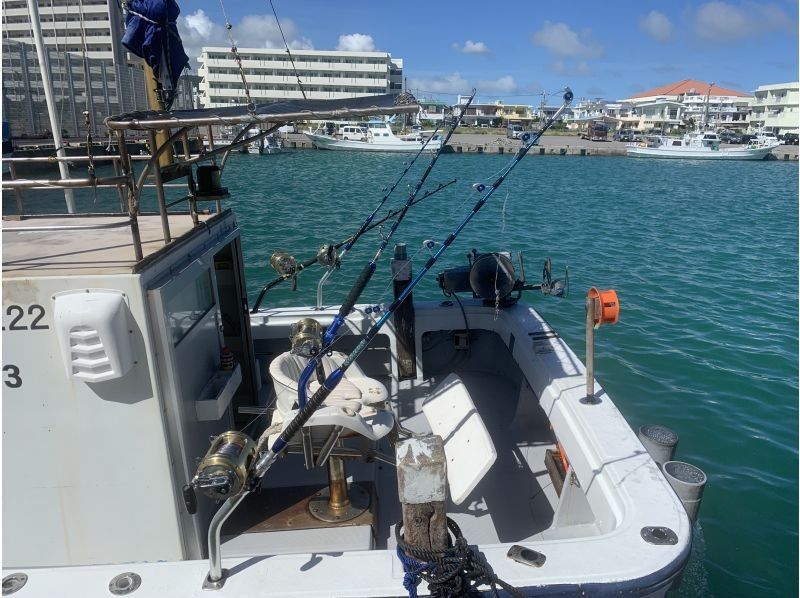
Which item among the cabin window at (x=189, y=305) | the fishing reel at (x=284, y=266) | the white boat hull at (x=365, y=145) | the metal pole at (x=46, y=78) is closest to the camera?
the cabin window at (x=189, y=305)

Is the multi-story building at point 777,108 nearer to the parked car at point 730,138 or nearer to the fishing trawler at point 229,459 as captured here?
the parked car at point 730,138

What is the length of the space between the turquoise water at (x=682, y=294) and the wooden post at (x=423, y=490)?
2455 mm

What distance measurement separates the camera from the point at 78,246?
3.51 meters

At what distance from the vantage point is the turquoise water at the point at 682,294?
19.5 feet

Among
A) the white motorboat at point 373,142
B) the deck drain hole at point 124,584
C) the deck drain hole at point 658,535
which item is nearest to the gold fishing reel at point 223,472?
the deck drain hole at point 124,584

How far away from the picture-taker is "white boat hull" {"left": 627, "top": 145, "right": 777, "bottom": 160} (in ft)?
191

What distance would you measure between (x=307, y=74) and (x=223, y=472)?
89000mm

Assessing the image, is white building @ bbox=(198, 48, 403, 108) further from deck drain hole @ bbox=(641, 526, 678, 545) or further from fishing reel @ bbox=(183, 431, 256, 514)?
deck drain hole @ bbox=(641, 526, 678, 545)

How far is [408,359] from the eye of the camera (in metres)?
5.71

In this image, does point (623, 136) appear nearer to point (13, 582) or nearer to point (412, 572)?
point (412, 572)

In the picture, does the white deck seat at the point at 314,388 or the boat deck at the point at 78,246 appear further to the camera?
the white deck seat at the point at 314,388

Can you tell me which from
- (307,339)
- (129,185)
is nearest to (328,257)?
(307,339)

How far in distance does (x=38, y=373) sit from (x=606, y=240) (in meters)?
18.4

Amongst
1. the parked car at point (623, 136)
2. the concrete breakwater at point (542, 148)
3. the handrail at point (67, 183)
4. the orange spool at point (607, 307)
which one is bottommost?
the orange spool at point (607, 307)
